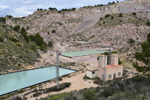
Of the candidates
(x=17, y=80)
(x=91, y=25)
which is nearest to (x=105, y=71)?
(x=17, y=80)

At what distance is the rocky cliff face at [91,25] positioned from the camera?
49.4 m

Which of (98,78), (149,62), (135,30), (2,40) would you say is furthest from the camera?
(135,30)

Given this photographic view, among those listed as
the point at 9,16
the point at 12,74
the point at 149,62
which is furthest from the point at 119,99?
the point at 9,16

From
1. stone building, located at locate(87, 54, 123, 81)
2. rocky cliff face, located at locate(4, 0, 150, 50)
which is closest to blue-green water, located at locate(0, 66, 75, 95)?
stone building, located at locate(87, 54, 123, 81)

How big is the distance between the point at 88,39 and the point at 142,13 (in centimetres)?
2778

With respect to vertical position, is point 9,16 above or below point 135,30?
above

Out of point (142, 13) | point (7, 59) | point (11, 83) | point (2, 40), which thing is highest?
point (142, 13)

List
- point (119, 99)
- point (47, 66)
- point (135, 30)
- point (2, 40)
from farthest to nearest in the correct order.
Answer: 1. point (135, 30)
2. point (2, 40)
3. point (47, 66)
4. point (119, 99)

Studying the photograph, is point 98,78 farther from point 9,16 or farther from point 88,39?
point 9,16

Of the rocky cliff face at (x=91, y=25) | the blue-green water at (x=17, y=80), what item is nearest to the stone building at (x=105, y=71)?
the blue-green water at (x=17, y=80)

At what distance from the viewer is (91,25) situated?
64.4 metres

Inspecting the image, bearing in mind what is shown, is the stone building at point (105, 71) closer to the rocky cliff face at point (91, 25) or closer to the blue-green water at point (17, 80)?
the blue-green water at point (17, 80)

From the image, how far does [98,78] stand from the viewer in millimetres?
18000

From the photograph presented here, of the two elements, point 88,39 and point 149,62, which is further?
point 88,39
